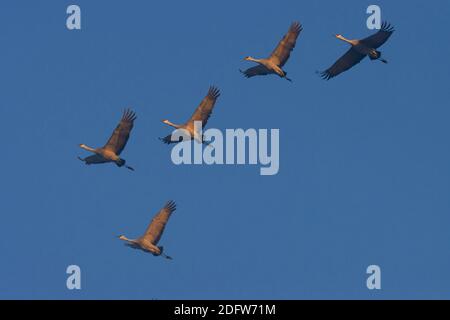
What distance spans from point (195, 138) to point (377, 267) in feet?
33.5

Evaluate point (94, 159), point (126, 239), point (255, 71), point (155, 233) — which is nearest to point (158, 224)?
point (155, 233)

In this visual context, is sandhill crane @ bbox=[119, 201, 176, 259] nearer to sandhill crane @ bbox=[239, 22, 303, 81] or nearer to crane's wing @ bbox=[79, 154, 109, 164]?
crane's wing @ bbox=[79, 154, 109, 164]

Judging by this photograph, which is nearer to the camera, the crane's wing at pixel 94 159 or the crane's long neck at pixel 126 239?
the crane's long neck at pixel 126 239

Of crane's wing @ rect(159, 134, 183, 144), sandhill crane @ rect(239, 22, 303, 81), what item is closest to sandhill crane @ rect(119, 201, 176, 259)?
crane's wing @ rect(159, 134, 183, 144)

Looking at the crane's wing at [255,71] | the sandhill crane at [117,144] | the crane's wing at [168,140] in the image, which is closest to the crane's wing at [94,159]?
the sandhill crane at [117,144]

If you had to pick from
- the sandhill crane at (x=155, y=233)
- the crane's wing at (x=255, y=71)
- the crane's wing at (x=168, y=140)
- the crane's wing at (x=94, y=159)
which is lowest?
the sandhill crane at (x=155, y=233)

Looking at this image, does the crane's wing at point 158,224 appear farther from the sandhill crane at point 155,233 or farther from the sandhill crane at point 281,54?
the sandhill crane at point 281,54

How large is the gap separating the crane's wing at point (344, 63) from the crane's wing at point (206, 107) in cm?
649

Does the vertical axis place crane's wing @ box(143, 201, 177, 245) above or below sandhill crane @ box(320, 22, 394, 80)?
below

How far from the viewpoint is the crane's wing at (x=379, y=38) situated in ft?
235

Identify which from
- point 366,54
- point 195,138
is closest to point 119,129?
point 195,138

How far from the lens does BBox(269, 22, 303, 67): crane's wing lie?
72.1 metres
